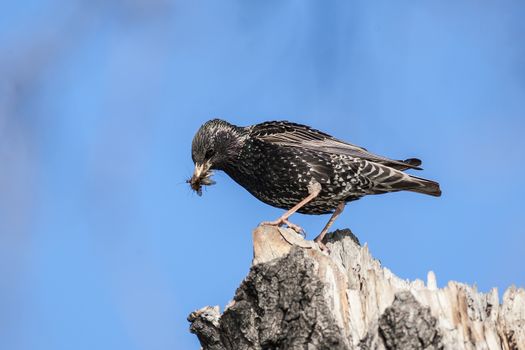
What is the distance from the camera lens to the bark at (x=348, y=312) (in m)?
5.49

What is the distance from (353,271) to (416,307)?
1021mm

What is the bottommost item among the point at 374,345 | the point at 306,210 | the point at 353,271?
the point at 374,345

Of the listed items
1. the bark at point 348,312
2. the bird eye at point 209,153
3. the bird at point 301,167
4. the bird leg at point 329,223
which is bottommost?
the bark at point 348,312

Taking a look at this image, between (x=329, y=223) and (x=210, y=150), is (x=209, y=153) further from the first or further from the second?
(x=329, y=223)

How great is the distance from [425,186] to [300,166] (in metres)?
1.27

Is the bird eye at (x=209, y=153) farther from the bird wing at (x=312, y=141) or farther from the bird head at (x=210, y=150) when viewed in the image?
the bird wing at (x=312, y=141)

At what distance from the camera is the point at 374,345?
5.53 metres

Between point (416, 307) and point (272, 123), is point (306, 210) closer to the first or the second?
point (272, 123)

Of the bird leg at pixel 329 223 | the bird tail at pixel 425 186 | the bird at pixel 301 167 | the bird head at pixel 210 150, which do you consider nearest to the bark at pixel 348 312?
the bird leg at pixel 329 223

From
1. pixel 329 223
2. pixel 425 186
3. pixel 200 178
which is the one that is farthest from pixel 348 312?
pixel 200 178

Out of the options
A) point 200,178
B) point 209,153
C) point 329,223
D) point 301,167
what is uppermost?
point 209,153

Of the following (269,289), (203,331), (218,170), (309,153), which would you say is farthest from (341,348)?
(218,170)

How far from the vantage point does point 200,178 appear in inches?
365

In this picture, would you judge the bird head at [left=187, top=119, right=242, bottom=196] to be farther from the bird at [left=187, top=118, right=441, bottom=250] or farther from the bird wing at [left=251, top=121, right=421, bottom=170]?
the bird wing at [left=251, top=121, right=421, bottom=170]
